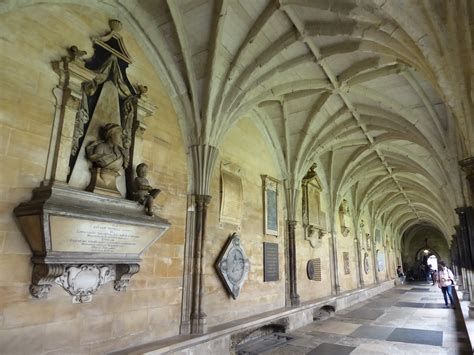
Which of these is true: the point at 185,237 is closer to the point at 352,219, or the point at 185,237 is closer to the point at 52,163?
the point at 52,163

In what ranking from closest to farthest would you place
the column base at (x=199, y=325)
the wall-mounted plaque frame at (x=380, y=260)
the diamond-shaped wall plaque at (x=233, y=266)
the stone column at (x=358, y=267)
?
the column base at (x=199, y=325)
the diamond-shaped wall plaque at (x=233, y=266)
the stone column at (x=358, y=267)
the wall-mounted plaque frame at (x=380, y=260)

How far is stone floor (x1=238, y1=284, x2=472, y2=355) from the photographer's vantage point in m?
5.55

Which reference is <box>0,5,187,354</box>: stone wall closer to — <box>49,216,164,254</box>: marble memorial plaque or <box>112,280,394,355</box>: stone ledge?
<box>112,280,394,355</box>: stone ledge

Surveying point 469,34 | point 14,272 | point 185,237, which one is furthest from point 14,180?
point 469,34

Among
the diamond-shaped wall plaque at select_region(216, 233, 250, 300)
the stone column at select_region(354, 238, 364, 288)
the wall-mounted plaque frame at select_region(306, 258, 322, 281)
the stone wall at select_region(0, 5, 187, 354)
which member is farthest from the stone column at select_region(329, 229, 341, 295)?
the stone wall at select_region(0, 5, 187, 354)

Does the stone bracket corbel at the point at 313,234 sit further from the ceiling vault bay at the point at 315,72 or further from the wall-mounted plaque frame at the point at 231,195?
the wall-mounted plaque frame at the point at 231,195

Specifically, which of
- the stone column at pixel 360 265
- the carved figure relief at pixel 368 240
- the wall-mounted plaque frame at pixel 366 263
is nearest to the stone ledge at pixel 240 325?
the stone column at pixel 360 265

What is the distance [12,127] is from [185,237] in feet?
9.59

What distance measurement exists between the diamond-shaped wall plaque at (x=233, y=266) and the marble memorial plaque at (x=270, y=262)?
863 millimetres

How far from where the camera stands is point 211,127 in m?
5.83

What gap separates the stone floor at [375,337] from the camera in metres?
5.55

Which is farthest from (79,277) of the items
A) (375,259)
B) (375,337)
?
(375,259)

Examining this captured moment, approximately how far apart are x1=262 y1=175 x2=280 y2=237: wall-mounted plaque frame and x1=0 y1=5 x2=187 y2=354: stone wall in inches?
130

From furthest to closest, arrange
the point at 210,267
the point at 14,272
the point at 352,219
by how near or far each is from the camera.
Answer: the point at 352,219, the point at 210,267, the point at 14,272
